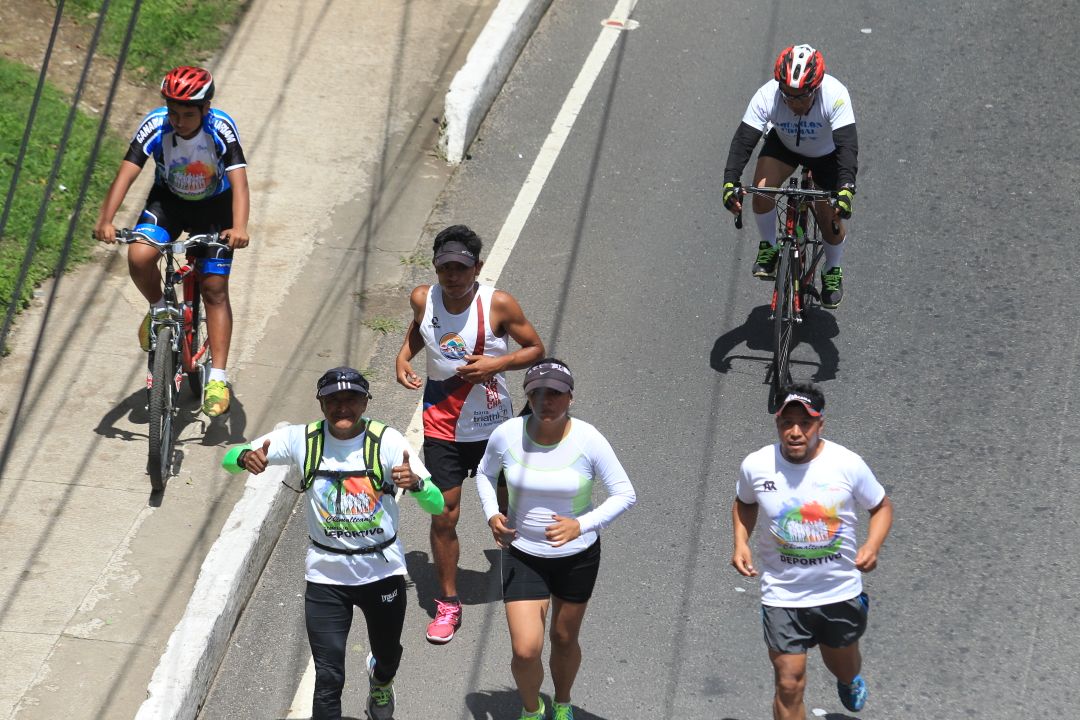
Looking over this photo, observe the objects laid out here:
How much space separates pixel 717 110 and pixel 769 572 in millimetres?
6784

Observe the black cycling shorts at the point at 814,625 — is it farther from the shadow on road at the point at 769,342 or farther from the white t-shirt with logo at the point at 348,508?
the shadow on road at the point at 769,342

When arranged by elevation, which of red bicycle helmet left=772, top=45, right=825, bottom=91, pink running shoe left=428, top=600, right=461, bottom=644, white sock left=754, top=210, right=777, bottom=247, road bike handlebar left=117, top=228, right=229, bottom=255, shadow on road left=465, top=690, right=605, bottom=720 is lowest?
shadow on road left=465, top=690, right=605, bottom=720

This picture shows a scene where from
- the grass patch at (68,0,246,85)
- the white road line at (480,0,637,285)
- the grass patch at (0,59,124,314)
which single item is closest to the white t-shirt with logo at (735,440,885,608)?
the white road line at (480,0,637,285)

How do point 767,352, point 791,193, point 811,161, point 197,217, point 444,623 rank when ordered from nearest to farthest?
point 444,623
point 197,217
point 791,193
point 811,161
point 767,352

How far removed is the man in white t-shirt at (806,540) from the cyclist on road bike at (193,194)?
149 inches

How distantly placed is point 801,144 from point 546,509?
13.6 feet

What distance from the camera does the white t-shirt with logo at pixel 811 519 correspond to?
250 inches

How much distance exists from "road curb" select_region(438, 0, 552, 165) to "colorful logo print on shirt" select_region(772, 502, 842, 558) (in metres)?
6.24

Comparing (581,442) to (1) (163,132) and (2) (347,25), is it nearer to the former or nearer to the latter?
(1) (163,132)

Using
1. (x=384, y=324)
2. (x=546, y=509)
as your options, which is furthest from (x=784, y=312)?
(x=546, y=509)

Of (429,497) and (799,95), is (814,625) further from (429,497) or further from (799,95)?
(799,95)

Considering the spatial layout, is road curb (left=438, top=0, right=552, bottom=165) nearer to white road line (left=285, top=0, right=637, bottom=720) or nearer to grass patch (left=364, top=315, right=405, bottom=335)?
white road line (left=285, top=0, right=637, bottom=720)

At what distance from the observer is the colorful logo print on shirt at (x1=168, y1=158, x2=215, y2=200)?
→ 344 inches

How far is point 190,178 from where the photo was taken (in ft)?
28.8
